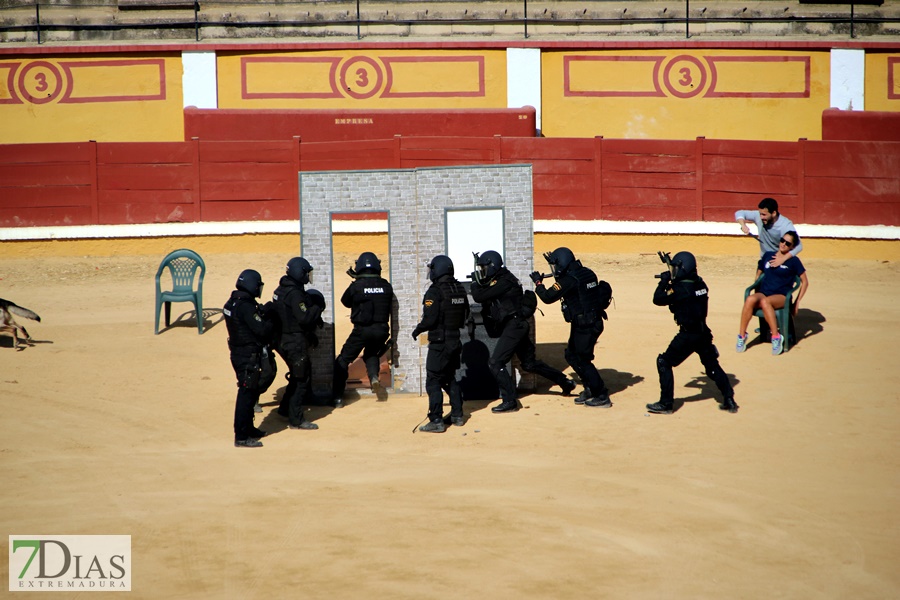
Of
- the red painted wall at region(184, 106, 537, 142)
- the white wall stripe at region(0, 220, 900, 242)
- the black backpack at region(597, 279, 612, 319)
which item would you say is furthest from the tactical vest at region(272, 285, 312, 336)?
the red painted wall at region(184, 106, 537, 142)

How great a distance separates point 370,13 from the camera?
80.5ft

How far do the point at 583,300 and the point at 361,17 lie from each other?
590 inches

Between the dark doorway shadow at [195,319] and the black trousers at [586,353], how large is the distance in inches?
216

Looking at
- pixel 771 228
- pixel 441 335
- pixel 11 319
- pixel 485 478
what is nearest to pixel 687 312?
pixel 441 335

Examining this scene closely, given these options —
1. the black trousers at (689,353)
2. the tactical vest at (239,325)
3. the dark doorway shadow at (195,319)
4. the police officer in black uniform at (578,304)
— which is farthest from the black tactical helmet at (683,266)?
the dark doorway shadow at (195,319)

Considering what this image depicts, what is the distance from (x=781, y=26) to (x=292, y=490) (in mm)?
18381

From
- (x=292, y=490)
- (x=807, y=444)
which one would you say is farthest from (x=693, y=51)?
(x=292, y=490)

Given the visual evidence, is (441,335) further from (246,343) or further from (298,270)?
(246,343)

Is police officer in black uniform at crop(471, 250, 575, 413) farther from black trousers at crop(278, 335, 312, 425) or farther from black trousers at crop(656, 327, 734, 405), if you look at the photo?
black trousers at crop(278, 335, 312, 425)

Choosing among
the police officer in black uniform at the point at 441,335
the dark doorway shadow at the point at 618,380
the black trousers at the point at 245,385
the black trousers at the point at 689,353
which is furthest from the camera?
the dark doorway shadow at the point at 618,380

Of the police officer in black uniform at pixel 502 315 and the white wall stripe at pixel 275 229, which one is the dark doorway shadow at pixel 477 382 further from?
the white wall stripe at pixel 275 229

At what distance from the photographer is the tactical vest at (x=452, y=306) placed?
10766 millimetres

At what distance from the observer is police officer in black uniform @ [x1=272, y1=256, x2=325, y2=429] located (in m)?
10.8

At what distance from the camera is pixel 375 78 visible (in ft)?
75.8
